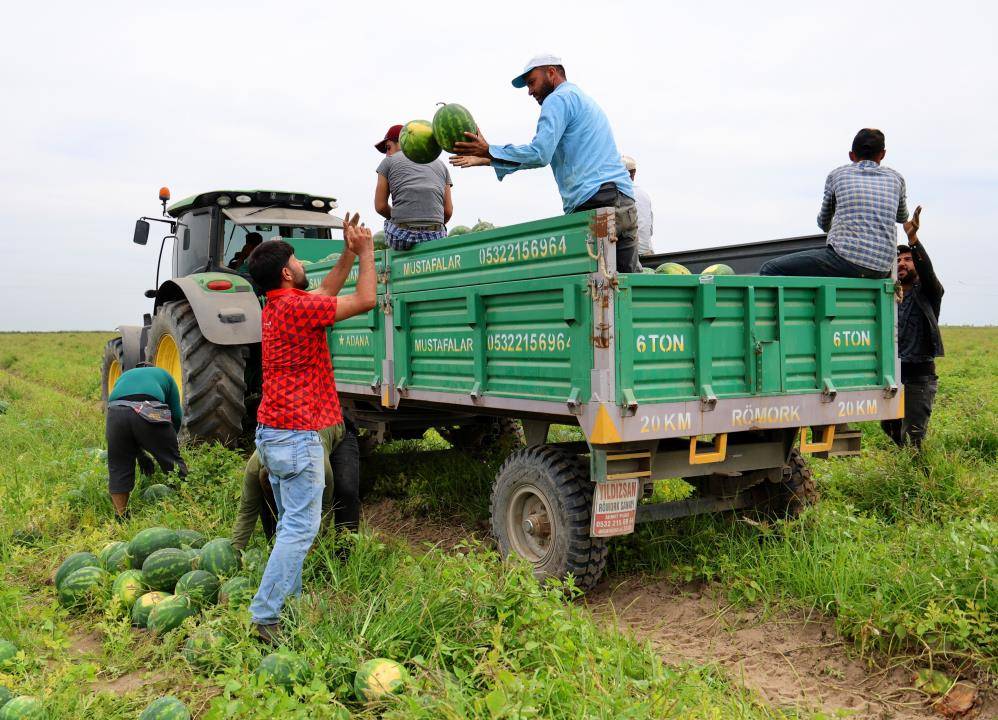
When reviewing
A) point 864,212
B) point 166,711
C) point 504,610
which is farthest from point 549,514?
point 864,212

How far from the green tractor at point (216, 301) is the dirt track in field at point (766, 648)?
4400 mm

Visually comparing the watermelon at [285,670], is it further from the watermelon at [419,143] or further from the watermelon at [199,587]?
the watermelon at [419,143]

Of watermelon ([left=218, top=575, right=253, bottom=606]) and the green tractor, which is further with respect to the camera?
the green tractor

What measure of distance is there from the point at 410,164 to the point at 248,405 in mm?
3676

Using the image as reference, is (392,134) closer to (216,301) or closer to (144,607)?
(216,301)

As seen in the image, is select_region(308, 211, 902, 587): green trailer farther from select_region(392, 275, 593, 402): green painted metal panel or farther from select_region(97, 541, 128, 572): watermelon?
select_region(97, 541, 128, 572): watermelon

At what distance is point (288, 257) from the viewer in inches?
163

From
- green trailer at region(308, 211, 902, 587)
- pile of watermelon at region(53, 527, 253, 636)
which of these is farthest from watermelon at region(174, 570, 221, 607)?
green trailer at region(308, 211, 902, 587)

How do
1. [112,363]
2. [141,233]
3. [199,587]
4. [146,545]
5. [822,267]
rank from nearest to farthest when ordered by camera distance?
[199,587] → [146,545] → [822,267] → [141,233] → [112,363]

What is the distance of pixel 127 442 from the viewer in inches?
256

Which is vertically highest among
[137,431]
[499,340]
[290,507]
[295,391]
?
[499,340]

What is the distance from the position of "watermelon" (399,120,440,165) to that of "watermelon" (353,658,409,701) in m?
3.89

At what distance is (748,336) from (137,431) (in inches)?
182

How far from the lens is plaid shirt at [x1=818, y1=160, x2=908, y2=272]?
5578mm
